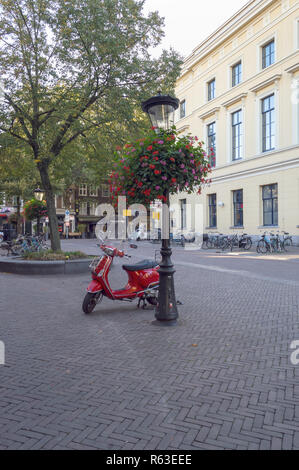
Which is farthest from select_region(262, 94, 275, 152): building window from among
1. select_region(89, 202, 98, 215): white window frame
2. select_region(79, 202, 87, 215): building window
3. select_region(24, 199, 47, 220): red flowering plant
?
select_region(79, 202, 87, 215): building window

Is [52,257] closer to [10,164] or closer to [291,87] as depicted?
[10,164]

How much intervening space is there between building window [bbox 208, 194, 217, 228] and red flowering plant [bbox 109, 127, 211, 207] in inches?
980

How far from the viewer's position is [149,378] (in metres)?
3.66

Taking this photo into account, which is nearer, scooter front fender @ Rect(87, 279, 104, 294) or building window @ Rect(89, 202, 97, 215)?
scooter front fender @ Rect(87, 279, 104, 294)

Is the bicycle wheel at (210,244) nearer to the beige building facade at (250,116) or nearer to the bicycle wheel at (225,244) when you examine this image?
the bicycle wheel at (225,244)

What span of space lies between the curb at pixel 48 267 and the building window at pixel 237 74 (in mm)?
21491

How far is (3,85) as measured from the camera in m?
12.1

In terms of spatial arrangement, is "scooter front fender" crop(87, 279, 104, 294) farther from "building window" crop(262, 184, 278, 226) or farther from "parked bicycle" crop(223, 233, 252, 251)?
"building window" crop(262, 184, 278, 226)

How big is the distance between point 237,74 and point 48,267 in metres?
22.8

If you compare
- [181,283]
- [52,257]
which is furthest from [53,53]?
[181,283]

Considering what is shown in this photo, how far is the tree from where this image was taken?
1124 centimetres

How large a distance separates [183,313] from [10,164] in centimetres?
1051

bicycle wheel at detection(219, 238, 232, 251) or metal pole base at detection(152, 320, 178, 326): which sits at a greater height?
bicycle wheel at detection(219, 238, 232, 251)

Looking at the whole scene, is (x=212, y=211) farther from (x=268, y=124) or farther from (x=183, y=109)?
(x=183, y=109)
